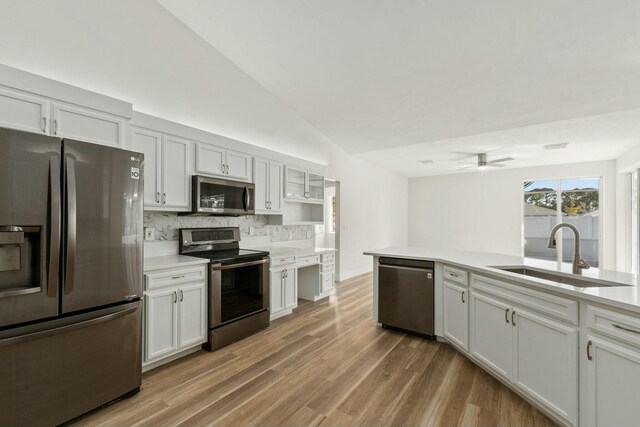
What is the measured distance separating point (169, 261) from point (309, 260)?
6.58 feet

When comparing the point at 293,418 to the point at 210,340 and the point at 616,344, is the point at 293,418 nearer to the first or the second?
the point at 210,340

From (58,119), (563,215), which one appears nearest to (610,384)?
(58,119)

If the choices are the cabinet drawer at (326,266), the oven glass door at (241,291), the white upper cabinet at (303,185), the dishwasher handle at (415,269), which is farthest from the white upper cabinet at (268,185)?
the dishwasher handle at (415,269)

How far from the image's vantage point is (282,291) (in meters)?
3.72

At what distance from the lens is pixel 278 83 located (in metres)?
3.96

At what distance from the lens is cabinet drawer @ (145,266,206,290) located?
2404mm

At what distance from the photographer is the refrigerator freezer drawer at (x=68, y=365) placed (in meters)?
1.58

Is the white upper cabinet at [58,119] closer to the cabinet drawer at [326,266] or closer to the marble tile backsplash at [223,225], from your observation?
the marble tile backsplash at [223,225]

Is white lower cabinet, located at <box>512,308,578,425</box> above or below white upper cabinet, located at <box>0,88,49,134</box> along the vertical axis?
below

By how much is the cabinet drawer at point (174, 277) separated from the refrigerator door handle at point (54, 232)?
67cm

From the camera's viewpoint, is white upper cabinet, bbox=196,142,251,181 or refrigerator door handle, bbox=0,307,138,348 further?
white upper cabinet, bbox=196,142,251,181

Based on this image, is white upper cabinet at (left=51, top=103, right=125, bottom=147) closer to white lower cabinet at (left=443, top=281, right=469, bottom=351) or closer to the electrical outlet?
the electrical outlet

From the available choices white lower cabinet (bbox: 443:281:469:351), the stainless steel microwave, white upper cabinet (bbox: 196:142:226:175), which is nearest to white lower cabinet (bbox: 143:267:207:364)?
the stainless steel microwave

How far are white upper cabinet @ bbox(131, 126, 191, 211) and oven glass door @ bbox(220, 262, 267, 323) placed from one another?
857 mm
